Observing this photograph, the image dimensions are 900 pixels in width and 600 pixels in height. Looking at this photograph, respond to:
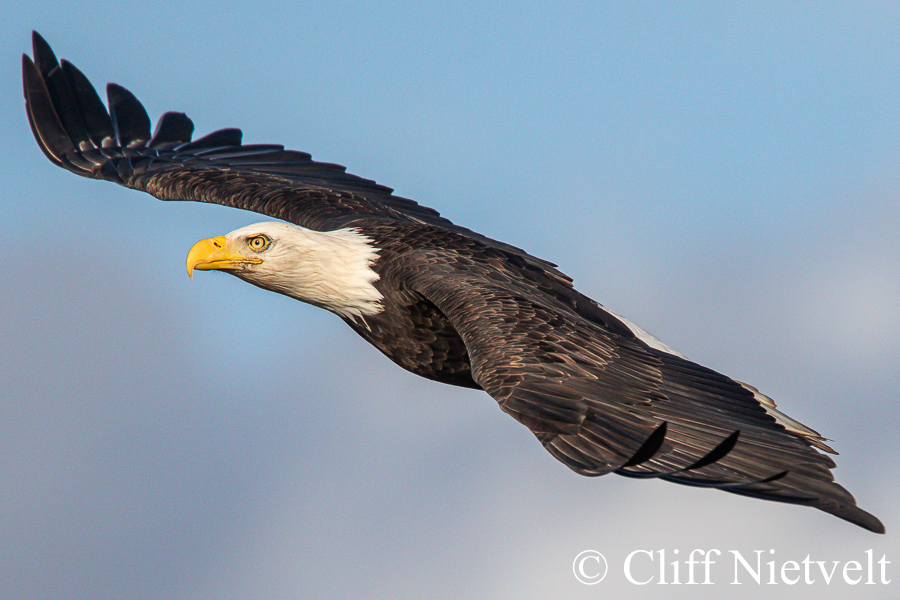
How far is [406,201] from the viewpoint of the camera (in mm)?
10352

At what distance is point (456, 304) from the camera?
6516 mm

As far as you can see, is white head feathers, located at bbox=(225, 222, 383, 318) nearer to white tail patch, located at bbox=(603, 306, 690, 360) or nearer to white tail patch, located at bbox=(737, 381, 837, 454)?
white tail patch, located at bbox=(603, 306, 690, 360)

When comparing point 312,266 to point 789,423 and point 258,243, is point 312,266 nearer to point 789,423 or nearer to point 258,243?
point 258,243

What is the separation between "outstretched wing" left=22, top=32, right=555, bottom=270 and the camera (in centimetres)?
971

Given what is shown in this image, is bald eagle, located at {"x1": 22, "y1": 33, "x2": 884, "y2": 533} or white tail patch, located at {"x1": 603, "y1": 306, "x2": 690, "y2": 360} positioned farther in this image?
white tail patch, located at {"x1": 603, "y1": 306, "x2": 690, "y2": 360}

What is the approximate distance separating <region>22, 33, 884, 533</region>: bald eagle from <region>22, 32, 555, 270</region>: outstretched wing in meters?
0.02

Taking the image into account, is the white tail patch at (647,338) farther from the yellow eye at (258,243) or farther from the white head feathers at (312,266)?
the yellow eye at (258,243)

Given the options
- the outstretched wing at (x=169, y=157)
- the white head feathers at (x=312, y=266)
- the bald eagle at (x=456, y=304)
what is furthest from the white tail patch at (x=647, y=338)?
the white head feathers at (x=312, y=266)

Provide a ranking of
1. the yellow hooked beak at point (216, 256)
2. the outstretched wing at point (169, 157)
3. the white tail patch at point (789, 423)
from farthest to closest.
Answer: the outstretched wing at point (169, 157) → the yellow hooked beak at point (216, 256) → the white tail patch at point (789, 423)

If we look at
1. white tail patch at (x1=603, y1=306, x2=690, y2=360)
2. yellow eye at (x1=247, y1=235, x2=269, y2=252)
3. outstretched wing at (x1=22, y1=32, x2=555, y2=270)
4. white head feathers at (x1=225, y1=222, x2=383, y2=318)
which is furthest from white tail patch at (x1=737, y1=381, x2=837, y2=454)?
yellow eye at (x1=247, y1=235, x2=269, y2=252)

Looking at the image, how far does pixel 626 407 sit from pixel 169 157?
7.31 metres

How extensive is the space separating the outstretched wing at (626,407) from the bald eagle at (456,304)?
0.01m

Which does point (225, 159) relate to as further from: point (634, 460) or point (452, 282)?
point (634, 460)

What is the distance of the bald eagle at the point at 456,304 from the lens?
541cm
